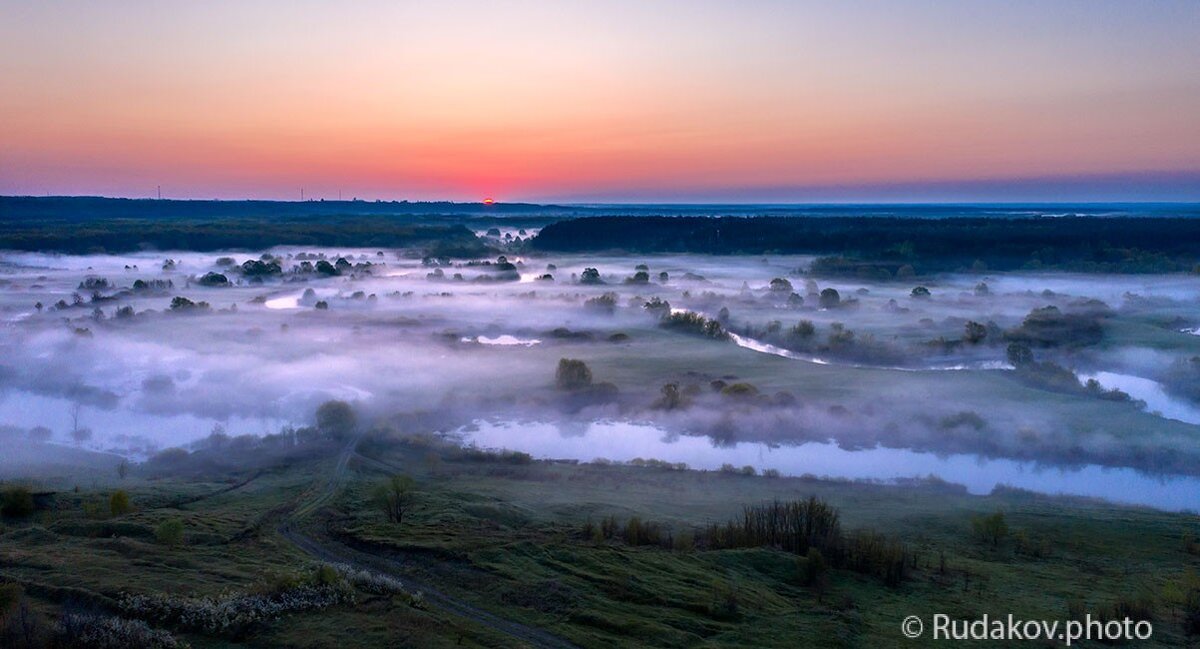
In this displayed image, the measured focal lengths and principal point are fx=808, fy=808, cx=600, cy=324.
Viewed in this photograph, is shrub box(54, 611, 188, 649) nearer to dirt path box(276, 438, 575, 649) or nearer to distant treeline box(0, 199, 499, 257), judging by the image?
dirt path box(276, 438, 575, 649)

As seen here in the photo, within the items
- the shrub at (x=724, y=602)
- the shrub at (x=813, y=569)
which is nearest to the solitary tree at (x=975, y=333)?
the shrub at (x=813, y=569)

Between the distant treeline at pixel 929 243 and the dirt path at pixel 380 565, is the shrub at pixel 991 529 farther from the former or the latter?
the distant treeline at pixel 929 243

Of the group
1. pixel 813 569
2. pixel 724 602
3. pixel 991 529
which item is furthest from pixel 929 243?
pixel 724 602

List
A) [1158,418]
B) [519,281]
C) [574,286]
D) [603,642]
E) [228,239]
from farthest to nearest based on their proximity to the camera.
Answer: [228,239], [519,281], [574,286], [1158,418], [603,642]

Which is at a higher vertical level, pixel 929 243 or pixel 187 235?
pixel 187 235

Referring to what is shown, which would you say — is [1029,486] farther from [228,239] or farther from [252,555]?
[228,239]

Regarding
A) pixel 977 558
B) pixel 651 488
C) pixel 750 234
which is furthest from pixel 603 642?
pixel 750 234

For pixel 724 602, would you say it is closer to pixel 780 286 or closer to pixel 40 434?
pixel 40 434
